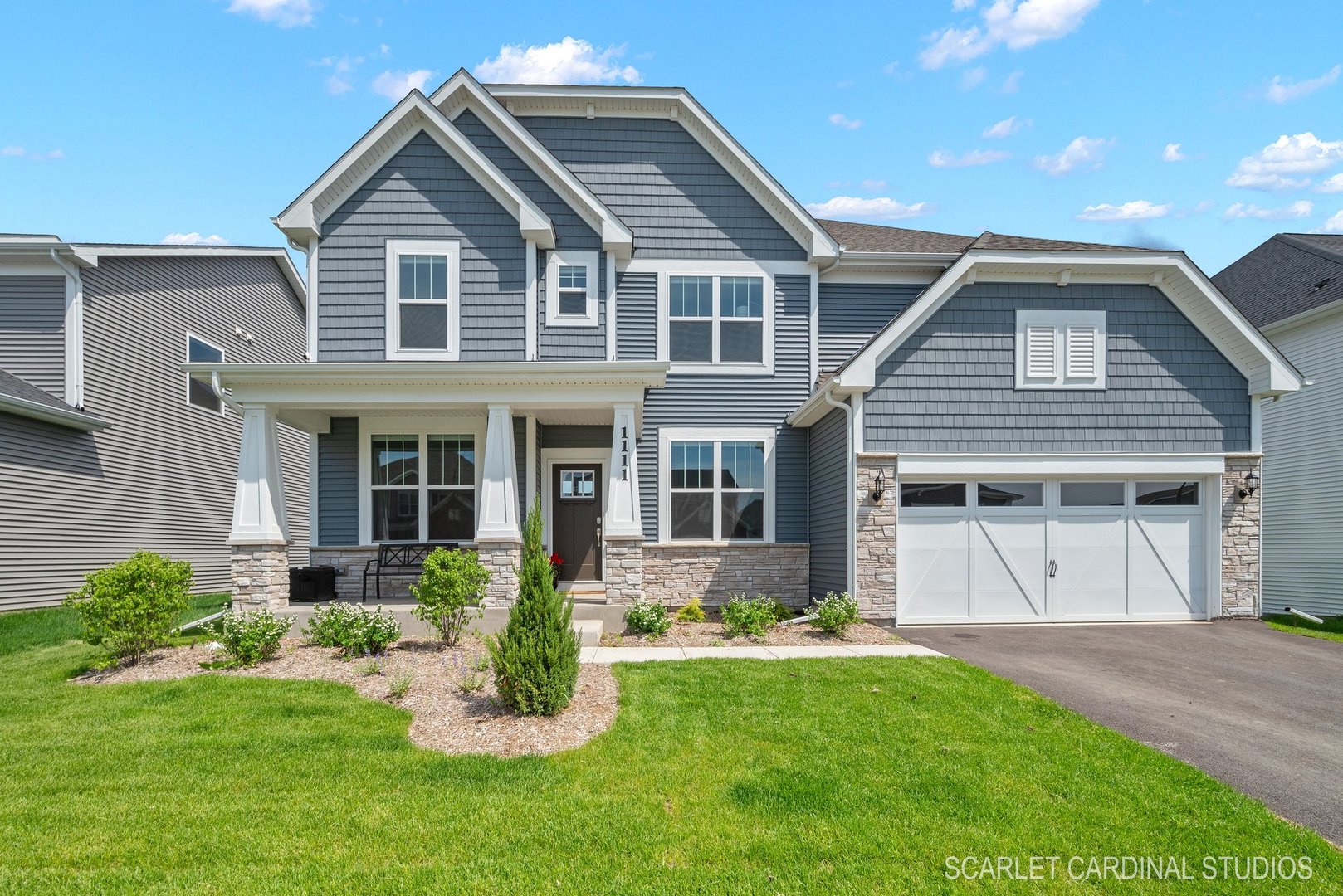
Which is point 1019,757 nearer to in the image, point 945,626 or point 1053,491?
point 945,626

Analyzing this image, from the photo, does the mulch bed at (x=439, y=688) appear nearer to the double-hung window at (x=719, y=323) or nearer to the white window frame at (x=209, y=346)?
the double-hung window at (x=719, y=323)

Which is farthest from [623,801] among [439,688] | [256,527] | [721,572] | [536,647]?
[721,572]

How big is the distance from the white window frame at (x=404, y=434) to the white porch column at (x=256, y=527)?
205 cm

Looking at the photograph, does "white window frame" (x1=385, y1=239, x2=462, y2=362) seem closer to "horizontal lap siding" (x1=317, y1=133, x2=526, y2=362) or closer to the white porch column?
"horizontal lap siding" (x1=317, y1=133, x2=526, y2=362)

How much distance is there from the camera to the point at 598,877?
12.8ft

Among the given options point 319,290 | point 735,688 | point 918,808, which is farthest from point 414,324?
point 918,808

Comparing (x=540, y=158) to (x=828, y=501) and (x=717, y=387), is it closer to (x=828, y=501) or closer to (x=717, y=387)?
(x=717, y=387)

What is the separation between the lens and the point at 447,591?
880 centimetres

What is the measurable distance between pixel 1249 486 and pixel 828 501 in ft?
20.5

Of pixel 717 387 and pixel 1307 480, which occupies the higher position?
pixel 717 387

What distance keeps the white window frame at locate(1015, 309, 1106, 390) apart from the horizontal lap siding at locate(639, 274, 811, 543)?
3.46m

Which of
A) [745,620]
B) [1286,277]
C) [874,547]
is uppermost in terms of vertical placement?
[1286,277]

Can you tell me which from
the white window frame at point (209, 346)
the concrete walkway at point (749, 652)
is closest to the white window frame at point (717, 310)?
the concrete walkway at point (749, 652)

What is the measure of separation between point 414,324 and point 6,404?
593 cm
